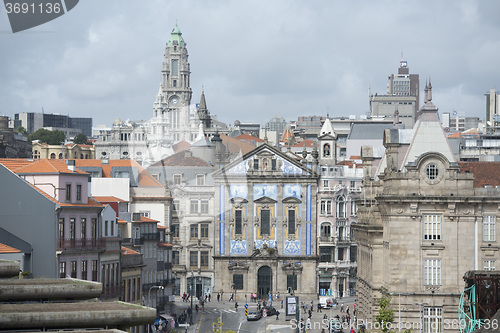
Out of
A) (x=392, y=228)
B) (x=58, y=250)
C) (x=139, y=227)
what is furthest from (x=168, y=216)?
(x=58, y=250)

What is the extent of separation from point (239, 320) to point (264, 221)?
31.7 m

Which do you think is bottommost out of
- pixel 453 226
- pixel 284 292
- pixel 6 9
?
pixel 284 292

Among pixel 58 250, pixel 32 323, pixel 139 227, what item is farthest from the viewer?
pixel 139 227

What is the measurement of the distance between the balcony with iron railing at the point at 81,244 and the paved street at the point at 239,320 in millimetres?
22570

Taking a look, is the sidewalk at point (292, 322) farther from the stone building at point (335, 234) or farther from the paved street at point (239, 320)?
the stone building at point (335, 234)

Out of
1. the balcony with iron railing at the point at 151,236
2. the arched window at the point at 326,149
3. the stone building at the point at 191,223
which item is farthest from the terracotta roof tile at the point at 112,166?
the arched window at the point at 326,149

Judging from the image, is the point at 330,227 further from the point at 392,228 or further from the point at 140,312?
the point at 140,312

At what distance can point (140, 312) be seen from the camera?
27906 mm

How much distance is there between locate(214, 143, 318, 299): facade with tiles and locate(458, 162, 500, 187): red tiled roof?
5133 centimetres

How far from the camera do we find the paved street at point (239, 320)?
3934 inches

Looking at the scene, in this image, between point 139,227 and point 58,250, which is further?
point 139,227

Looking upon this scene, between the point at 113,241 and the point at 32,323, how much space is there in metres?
46.9

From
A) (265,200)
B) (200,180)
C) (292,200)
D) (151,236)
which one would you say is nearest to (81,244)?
(151,236)

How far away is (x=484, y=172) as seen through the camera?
3398 inches
